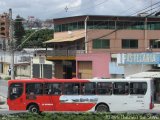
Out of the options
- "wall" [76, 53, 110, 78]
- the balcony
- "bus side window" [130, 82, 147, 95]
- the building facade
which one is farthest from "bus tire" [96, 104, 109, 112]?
the balcony

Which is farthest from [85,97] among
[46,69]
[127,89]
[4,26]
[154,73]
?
[46,69]

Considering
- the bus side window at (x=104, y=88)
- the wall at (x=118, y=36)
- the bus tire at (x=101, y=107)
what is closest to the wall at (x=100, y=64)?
the wall at (x=118, y=36)

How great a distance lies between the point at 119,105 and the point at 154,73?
10.3 m

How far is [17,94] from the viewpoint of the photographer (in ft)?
109

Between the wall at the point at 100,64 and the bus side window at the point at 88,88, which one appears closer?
the bus side window at the point at 88,88

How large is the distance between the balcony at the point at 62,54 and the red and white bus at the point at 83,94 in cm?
2855

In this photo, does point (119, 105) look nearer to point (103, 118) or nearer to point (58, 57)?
point (103, 118)

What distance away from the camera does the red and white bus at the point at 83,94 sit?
3222 centimetres

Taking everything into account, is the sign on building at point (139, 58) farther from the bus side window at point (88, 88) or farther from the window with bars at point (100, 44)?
the window with bars at point (100, 44)

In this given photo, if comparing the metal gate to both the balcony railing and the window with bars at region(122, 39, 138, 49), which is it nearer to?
the balcony railing

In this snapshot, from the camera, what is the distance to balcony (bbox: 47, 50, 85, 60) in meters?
62.2

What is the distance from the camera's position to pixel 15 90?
33.2 meters

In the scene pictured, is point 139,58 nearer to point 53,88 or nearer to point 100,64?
point 100,64

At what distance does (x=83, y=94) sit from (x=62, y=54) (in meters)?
32.9
